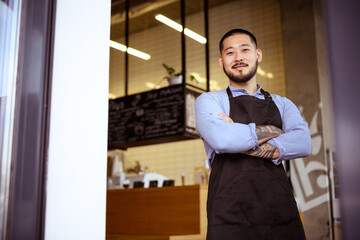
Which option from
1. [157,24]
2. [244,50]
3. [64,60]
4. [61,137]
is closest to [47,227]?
[61,137]

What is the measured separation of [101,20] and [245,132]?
2.64 ft

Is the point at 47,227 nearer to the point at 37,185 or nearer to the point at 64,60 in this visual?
the point at 37,185

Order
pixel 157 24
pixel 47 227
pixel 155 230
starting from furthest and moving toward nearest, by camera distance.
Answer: pixel 157 24 < pixel 155 230 < pixel 47 227

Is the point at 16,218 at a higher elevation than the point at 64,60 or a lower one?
lower

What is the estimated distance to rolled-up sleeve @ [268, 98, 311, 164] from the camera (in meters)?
1.67

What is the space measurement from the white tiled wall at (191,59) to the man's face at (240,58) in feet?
13.6

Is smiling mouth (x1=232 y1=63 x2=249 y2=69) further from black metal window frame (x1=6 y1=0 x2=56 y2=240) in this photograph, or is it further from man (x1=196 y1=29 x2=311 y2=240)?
black metal window frame (x1=6 y1=0 x2=56 y2=240)

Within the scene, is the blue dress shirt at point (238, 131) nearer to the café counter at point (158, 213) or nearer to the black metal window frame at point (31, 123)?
the black metal window frame at point (31, 123)

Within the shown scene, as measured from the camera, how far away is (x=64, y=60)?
1.61 m

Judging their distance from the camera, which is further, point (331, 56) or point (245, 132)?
point (245, 132)

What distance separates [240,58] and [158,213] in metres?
2.67

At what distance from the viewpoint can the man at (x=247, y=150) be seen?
5.04ft

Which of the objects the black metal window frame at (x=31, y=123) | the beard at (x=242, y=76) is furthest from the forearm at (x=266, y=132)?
the black metal window frame at (x=31, y=123)

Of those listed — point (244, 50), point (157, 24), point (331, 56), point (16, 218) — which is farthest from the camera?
point (157, 24)
